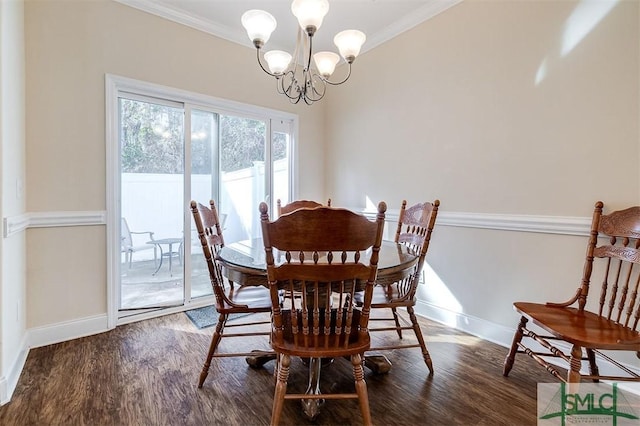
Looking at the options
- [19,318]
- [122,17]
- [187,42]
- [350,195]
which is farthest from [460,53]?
[19,318]

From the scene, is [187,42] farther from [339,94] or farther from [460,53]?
[460,53]

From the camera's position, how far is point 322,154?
3.90m

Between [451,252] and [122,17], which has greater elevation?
[122,17]

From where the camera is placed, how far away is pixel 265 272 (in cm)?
146

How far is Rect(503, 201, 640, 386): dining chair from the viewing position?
4.74 ft

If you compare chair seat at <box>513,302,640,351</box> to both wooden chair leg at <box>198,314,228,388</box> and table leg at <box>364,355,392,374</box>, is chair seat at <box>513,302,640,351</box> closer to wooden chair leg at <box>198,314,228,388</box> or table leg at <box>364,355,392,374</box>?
table leg at <box>364,355,392,374</box>

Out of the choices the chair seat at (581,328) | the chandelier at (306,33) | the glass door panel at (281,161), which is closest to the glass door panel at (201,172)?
the glass door panel at (281,161)

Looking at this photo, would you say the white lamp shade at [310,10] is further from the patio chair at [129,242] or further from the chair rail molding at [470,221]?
the patio chair at [129,242]

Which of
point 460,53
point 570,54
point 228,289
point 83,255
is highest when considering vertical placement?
point 460,53

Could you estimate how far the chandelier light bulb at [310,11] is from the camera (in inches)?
66.8

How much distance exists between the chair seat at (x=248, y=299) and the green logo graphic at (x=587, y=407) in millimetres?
1485

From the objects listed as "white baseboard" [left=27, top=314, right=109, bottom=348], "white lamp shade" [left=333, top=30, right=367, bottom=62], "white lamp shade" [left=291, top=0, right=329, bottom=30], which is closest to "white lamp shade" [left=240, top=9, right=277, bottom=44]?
"white lamp shade" [left=291, top=0, right=329, bottom=30]

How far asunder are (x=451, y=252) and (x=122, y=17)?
327 centimetres

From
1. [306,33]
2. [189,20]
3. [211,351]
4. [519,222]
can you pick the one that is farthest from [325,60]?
[211,351]
